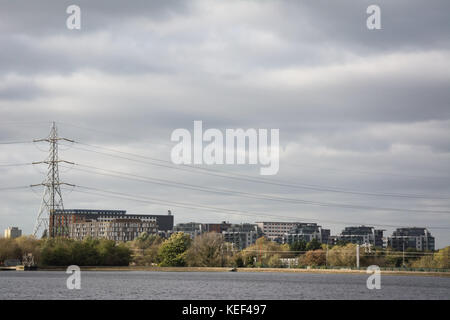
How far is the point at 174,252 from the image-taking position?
604 ft

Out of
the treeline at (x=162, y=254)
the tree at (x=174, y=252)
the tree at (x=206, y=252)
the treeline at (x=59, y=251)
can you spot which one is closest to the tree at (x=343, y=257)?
the treeline at (x=162, y=254)

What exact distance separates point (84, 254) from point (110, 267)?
756cm

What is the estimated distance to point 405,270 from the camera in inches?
7328

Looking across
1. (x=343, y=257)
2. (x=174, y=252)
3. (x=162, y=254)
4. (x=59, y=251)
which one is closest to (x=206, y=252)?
(x=174, y=252)

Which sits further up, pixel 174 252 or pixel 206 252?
pixel 174 252

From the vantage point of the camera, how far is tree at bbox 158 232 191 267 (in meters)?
183

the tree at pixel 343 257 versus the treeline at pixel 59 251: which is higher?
the treeline at pixel 59 251

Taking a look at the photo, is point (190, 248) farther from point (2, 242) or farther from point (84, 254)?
point (2, 242)

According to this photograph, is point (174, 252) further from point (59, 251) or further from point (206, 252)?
point (59, 251)

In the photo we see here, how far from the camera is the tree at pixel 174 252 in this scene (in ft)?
601

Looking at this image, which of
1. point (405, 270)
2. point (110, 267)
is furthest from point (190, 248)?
point (405, 270)

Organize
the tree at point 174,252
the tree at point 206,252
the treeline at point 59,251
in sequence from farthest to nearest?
the tree at point 206,252
the tree at point 174,252
the treeline at point 59,251

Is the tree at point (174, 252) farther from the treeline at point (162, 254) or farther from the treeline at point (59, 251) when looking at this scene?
the treeline at point (59, 251)

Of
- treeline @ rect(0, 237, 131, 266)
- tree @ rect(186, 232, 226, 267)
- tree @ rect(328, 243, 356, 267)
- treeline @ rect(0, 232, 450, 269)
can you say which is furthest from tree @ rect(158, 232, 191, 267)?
tree @ rect(328, 243, 356, 267)
